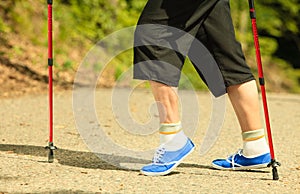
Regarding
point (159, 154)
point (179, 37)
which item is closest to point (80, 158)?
point (159, 154)

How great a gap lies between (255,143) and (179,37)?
90cm

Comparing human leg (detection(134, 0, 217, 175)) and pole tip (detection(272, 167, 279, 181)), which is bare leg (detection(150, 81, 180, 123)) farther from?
pole tip (detection(272, 167, 279, 181))

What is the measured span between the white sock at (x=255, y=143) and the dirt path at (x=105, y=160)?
6.5 inches

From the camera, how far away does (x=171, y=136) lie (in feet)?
14.3

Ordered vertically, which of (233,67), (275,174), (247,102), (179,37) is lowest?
(275,174)

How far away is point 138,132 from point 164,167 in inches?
79.9

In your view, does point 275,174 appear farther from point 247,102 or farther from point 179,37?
point 179,37

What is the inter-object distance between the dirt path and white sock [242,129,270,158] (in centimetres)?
16

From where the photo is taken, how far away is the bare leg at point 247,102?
14.3ft

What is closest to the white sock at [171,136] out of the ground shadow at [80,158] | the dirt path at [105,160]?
the dirt path at [105,160]

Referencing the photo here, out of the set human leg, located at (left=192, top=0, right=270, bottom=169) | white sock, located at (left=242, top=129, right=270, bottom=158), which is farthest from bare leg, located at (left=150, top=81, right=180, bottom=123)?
white sock, located at (left=242, top=129, right=270, bottom=158)

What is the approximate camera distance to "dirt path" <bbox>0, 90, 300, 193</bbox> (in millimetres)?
4055

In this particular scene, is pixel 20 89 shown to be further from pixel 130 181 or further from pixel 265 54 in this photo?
pixel 265 54

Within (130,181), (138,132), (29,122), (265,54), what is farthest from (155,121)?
(265,54)
